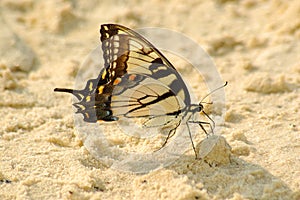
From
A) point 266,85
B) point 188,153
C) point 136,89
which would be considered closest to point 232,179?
point 188,153

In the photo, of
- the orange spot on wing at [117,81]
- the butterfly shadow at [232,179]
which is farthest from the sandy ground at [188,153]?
the orange spot on wing at [117,81]

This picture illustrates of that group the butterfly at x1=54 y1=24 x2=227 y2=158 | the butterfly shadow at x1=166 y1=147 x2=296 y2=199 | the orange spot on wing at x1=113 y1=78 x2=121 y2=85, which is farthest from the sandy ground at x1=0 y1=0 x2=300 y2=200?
the orange spot on wing at x1=113 y1=78 x2=121 y2=85

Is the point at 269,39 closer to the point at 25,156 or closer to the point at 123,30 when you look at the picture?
the point at 123,30

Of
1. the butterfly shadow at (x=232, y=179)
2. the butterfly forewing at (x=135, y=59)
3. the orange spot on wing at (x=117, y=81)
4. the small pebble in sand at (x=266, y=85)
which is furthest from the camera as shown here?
the small pebble in sand at (x=266, y=85)

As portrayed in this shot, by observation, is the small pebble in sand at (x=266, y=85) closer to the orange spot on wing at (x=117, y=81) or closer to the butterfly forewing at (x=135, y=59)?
the butterfly forewing at (x=135, y=59)

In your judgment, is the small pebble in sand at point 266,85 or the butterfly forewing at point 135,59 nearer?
the butterfly forewing at point 135,59

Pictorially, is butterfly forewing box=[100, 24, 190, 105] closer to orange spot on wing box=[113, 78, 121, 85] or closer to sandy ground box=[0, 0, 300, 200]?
orange spot on wing box=[113, 78, 121, 85]

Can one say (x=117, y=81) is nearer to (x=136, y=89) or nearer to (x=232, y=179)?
(x=136, y=89)

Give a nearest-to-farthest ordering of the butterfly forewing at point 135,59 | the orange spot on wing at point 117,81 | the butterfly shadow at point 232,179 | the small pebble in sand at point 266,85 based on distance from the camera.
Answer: the butterfly shadow at point 232,179
the butterfly forewing at point 135,59
the orange spot on wing at point 117,81
the small pebble in sand at point 266,85
